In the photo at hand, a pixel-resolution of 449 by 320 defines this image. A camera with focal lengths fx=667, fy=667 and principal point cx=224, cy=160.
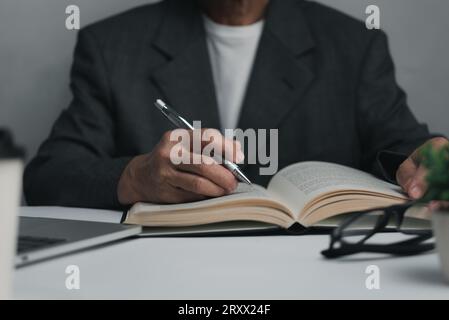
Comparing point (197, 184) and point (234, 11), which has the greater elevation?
point (234, 11)

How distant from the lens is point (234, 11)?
153 cm

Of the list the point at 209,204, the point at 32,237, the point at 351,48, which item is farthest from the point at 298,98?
the point at 32,237

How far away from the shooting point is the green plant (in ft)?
1.70

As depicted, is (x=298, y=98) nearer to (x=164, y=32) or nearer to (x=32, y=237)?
(x=164, y=32)

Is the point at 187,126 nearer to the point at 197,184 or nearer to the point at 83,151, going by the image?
the point at 197,184

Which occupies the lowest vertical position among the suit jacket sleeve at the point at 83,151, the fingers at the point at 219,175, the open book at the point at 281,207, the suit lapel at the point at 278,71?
the open book at the point at 281,207

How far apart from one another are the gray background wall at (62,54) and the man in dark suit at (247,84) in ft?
0.70

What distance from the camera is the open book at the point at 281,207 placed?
2.65ft

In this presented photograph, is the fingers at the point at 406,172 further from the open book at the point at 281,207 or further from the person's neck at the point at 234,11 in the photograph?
the person's neck at the point at 234,11

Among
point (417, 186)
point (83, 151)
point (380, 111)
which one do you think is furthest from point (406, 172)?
point (83, 151)

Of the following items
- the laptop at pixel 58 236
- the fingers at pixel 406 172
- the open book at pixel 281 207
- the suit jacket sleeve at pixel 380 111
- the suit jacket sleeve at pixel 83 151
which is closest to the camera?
the laptop at pixel 58 236

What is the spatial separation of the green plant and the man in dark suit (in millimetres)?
812

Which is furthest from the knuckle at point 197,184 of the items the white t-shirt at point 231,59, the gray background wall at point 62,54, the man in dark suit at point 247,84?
the gray background wall at point 62,54

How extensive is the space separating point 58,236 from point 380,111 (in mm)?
958
